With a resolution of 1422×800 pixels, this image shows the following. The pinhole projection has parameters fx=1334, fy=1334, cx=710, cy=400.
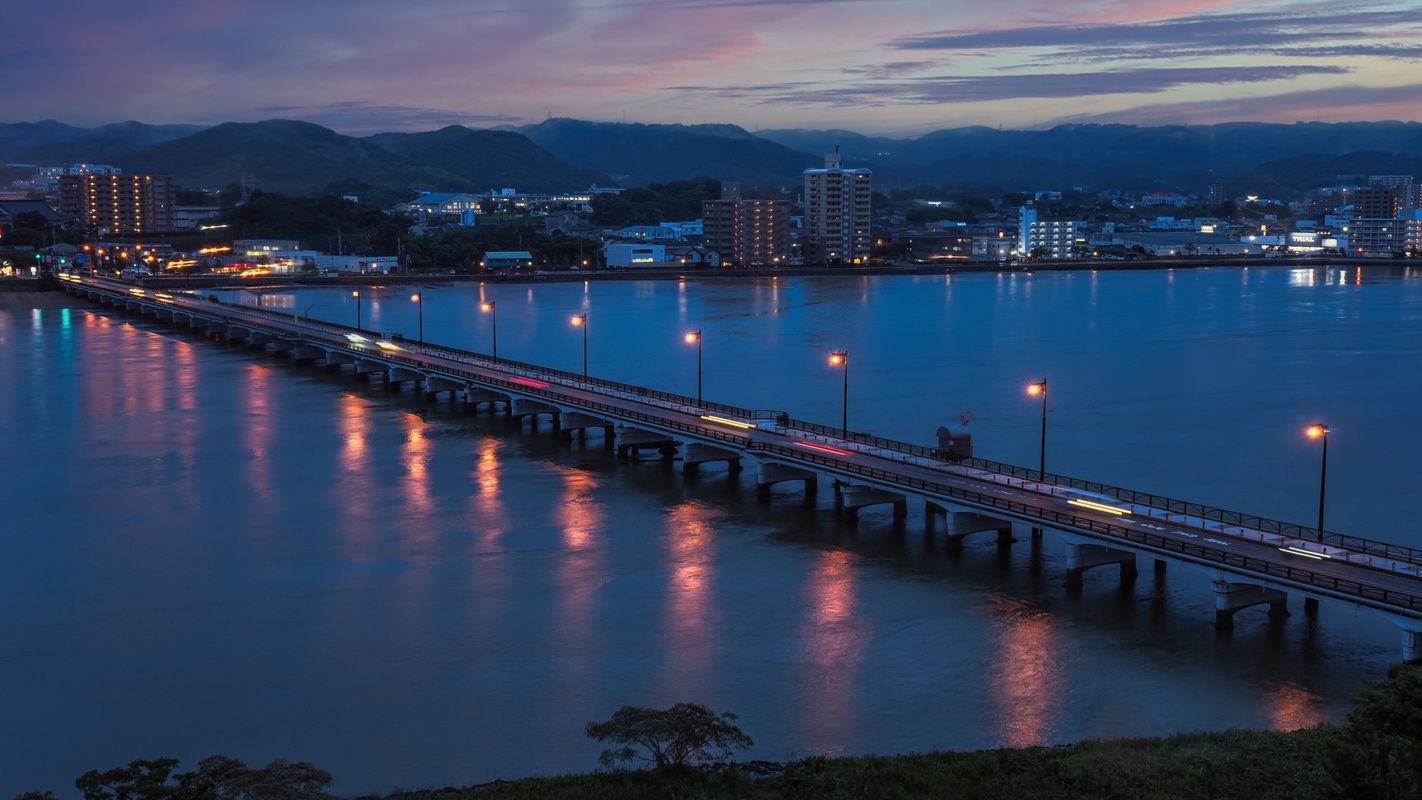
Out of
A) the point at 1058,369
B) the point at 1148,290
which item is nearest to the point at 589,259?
the point at 1148,290

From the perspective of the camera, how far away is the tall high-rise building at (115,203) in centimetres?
9675

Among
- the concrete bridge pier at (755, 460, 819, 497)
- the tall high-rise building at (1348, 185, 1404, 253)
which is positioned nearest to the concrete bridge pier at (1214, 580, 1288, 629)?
the concrete bridge pier at (755, 460, 819, 497)

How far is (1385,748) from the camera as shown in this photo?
26.6 ft

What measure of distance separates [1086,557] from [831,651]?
3.52 m

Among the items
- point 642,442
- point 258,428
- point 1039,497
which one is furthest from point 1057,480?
point 258,428

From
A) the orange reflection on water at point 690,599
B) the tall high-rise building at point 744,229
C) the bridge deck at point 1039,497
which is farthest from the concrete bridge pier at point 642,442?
the tall high-rise building at point 744,229

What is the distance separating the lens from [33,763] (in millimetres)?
10828

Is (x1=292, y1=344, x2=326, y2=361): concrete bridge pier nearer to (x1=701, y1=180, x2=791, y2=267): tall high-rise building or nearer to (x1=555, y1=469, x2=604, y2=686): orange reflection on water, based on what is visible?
(x1=555, y1=469, x2=604, y2=686): orange reflection on water

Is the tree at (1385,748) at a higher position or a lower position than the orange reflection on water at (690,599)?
higher

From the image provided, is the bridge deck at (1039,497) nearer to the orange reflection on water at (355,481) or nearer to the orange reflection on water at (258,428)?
the orange reflection on water at (355,481)

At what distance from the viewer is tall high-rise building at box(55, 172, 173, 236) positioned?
317 ft

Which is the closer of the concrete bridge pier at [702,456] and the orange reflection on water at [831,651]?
the orange reflection on water at [831,651]

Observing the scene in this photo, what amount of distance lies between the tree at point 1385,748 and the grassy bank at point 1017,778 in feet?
1.58

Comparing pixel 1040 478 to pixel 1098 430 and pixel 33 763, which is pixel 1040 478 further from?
pixel 33 763
